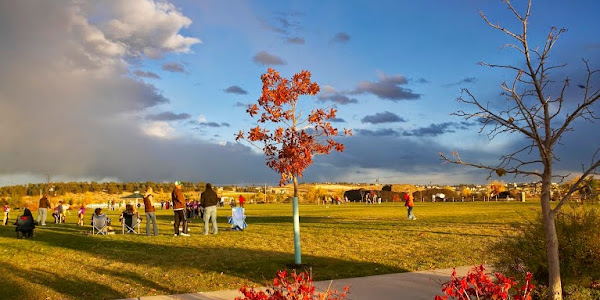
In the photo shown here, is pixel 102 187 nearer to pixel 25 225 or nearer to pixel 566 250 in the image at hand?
pixel 25 225

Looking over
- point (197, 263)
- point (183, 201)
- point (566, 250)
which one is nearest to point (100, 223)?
point (183, 201)

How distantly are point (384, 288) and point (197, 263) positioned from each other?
5.09 m

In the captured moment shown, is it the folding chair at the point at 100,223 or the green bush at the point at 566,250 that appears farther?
the folding chair at the point at 100,223

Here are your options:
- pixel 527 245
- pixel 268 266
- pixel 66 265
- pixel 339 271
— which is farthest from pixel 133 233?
pixel 527 245

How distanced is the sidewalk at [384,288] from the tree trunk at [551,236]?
172cm

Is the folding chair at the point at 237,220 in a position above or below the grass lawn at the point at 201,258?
above

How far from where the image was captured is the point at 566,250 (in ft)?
23.4

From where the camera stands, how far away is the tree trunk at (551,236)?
5.74 metres

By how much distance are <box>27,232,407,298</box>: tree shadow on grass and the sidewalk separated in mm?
622

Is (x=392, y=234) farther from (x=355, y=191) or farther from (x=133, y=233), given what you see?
(x=355, y=191)

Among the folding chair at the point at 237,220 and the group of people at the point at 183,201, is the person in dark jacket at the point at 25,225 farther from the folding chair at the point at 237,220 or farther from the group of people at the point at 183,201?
the folding chair at the point at 237,220

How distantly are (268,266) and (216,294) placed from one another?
9.77ft

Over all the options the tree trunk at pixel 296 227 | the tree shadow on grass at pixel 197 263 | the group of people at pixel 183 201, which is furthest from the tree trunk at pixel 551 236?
the group of people at pixel 183 201

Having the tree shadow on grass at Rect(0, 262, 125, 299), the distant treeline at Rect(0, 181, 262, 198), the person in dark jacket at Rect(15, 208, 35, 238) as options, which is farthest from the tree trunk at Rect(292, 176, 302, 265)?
the distant treeline at Rect(0, 181, 262, 198)
